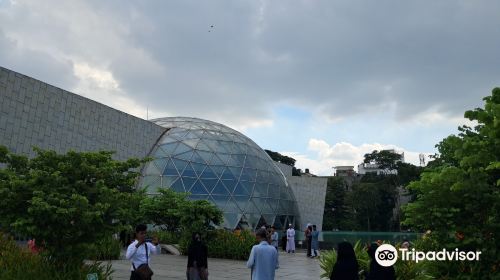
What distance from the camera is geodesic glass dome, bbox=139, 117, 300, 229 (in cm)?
2864

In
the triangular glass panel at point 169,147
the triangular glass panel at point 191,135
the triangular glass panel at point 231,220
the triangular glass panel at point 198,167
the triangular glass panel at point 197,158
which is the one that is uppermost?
the triangular glass panel at point 191,135

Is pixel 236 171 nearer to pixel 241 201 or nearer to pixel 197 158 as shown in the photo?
pixel 241 201

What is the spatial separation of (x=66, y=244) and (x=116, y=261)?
6824 millimetres

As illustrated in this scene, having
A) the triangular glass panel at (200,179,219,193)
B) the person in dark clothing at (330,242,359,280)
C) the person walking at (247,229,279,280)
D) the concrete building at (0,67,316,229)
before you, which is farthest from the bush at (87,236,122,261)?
the triangular glass panel at (200,179,219,193)

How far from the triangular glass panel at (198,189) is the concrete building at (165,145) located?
0.05m

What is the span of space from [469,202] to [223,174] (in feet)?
76.3

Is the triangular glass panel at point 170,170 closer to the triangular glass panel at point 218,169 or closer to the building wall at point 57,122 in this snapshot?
the building wall at point 57,122

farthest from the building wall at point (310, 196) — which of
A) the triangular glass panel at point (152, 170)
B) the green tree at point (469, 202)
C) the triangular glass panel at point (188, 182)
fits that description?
the green tree at point (469, 202)

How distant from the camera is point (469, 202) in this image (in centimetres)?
755

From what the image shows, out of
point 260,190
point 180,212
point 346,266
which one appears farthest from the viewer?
point 260,190

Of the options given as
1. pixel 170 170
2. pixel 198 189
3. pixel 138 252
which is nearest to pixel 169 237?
pixel 198 189

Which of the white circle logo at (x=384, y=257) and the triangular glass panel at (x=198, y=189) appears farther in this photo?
the triangular glass panel at (x=198, y=189)

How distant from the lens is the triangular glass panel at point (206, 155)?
99.6ft

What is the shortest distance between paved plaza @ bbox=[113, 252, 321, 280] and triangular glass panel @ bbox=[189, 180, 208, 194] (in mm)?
10552
